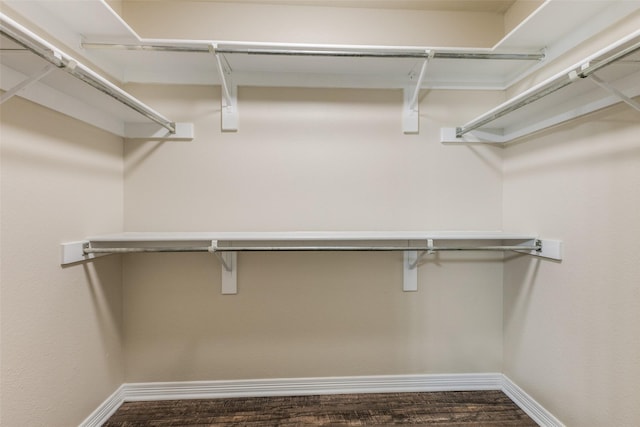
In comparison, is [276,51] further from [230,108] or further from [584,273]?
[584,273]

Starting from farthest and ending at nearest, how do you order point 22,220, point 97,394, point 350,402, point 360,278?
point 360,278 < point 350,402 < point 97,394 < point 22,220

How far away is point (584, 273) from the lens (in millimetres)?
1173

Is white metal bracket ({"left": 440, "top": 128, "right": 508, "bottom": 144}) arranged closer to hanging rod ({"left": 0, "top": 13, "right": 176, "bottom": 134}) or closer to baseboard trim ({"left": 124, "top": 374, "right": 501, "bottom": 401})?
baseboard trim ({"left": 124, "top": 374, "right": 501, "bottom": 401})

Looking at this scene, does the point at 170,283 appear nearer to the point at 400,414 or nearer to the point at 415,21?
the point at 400,414

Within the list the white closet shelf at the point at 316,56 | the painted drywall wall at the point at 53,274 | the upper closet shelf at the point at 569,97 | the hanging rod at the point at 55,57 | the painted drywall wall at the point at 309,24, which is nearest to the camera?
the hanging rod at the point at 55,57

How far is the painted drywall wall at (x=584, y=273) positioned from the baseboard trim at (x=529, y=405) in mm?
33

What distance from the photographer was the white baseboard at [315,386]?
5.09 feet

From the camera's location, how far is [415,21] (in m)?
1.60

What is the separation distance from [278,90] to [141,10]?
0.85 m

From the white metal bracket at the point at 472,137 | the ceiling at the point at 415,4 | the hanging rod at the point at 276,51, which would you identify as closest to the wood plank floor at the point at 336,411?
the white metal bracket at the point at 472,137

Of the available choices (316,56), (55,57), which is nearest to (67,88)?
(55,57)

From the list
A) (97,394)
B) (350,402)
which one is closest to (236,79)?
(97,394)

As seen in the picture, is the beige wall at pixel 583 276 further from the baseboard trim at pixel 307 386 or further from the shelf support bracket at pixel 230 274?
the shelf support bracket at pixel 230 274

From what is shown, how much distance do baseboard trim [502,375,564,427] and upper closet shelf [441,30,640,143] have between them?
1.37 m
